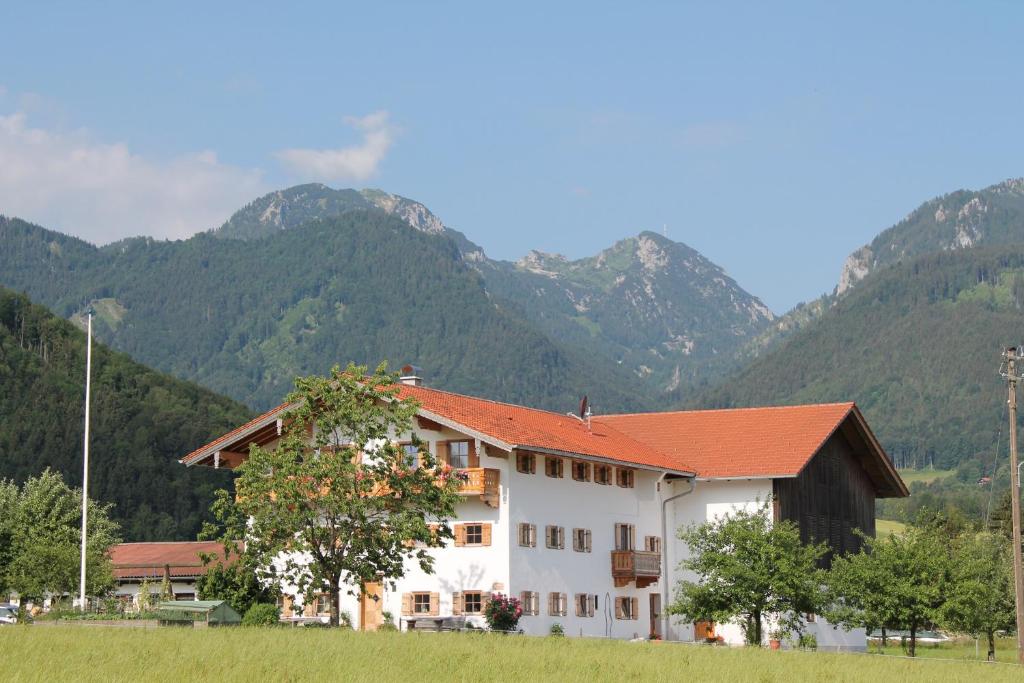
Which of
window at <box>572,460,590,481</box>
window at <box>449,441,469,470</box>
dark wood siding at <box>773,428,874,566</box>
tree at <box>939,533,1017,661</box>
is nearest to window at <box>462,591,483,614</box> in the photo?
window at <box>449,441,469,470</box>

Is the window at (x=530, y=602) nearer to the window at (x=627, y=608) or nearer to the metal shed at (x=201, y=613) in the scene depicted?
the window at (x=627, y=608)

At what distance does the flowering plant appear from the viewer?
5597 cm

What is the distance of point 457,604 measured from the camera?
58.4 metres

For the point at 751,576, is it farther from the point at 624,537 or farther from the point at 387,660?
the point at 387,660

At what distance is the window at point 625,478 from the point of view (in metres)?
65.9

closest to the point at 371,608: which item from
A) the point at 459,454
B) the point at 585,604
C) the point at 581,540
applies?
the point at 459,454

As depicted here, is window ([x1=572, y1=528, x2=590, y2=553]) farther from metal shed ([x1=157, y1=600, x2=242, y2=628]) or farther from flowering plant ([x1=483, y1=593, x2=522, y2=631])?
metal shed ([x1=157, y1=600, x2=242, y2=628])

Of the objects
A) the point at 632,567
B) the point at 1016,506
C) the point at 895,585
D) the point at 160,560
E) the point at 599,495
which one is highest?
the point at 599,495

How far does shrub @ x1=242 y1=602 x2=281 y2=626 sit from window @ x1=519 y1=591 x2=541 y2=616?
9201 mm

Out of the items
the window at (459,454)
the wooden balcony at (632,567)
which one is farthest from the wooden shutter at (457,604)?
the wooden balcony at (632,567)

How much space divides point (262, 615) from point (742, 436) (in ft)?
84.7

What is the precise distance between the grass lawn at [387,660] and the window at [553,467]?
15115 millimetres

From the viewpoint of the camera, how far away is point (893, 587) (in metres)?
58.0

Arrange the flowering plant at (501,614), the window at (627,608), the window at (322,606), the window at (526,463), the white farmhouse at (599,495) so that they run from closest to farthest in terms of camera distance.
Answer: the flowering plant at (501,614) < the white farmhouse at (599,495) < the window at (526,463) < the window at (322,606) < the window at (627,608)
